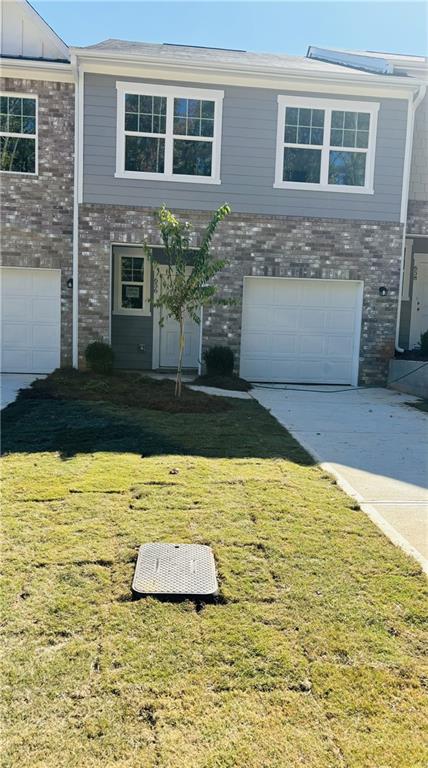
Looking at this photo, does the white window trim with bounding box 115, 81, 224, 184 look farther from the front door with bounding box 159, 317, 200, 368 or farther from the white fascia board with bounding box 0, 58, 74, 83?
the front door with bounding box 159, 317, 200, 368

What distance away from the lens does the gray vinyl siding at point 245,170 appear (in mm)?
11484

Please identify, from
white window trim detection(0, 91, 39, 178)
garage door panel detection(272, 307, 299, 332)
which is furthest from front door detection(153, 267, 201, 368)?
white window trim detection(0, 91, 39, 178)

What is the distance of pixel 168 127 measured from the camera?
1162cm

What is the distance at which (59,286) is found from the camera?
12328 millimetres

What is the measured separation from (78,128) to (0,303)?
12.9 ft

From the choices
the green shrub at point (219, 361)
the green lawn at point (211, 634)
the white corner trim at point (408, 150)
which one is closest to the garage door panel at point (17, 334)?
the green shrub at point (219, 361)

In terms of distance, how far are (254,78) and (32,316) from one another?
661 centimetres

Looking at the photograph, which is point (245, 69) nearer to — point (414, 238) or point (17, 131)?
point (17, 131)

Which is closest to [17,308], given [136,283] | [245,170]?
[136,283]

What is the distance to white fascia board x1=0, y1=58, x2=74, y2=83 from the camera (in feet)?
37.9

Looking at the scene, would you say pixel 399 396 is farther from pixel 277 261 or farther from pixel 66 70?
pixel 66 70

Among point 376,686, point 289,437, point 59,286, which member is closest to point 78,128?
point 59,286

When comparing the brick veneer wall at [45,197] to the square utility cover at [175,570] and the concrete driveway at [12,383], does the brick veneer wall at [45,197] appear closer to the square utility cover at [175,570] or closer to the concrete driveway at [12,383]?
the concrete driveway at [12,383]

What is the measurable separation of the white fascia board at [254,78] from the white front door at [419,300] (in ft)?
14.7
